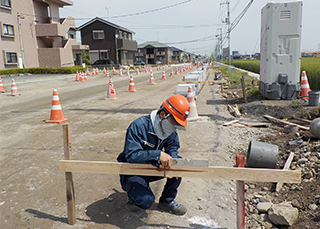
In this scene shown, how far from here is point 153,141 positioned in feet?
9.94

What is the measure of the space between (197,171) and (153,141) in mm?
569

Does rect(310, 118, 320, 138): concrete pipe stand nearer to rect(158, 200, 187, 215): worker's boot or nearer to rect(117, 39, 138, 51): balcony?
rect(158, 200, 187, 215): worker's boot

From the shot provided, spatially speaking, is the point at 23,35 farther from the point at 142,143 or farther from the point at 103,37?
the point at 142,143

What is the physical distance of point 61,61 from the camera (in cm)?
3547

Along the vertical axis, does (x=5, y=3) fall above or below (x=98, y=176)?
above

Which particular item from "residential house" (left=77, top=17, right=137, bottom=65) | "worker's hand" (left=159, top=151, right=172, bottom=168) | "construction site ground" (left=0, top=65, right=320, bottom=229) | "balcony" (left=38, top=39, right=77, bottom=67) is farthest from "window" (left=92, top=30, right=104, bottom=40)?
"worker's hand" (left=159, top=151, right=172, bottom=168)

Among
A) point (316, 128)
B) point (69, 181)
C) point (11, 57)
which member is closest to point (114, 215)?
point (69, 181)

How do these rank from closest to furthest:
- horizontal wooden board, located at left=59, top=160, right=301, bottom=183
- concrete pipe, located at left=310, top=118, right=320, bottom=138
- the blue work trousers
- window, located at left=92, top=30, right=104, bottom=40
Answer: horizontal wooden board, located at left=59, top=160, right=301, bottom=183, the blue work trousers, concrete pipe, located at left=310, top=118, right=320, bottom=138, window, located at left=92, top=30, right=104, bottom=40

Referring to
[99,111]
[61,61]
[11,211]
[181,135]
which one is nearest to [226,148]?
[181,135]

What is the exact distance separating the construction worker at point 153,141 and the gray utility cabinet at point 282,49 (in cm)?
738

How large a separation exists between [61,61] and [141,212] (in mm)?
35133

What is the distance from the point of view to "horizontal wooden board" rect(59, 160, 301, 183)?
264cm

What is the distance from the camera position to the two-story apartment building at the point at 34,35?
99.3 feet

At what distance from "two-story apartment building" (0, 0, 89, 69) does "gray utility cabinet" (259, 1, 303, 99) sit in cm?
2814
